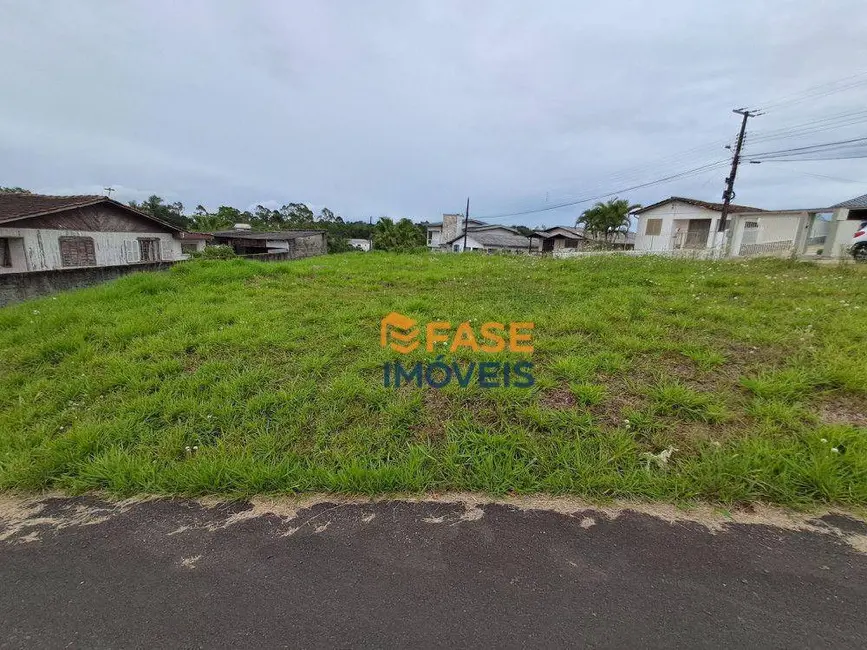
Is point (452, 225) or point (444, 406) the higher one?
point (452, 225)

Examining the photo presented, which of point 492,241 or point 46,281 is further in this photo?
point 492,241

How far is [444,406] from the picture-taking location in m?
3.04

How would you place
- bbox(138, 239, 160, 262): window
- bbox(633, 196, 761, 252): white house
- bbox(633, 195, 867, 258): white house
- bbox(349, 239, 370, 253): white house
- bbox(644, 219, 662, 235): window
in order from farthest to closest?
bbox(349, 239, 370, 253): white house
bbox(644, 219, 662, 235): window
bbox(633, 196, 761, 252): white house
bbox(633, 195, 867, 258): white house
bbox(138, 239, 160, 262): window

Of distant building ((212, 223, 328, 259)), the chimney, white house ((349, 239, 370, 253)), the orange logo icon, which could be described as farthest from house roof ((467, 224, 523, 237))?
the orange logo icon

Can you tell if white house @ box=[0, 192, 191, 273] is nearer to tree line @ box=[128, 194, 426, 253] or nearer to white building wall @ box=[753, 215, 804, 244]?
tree line @ box=[128, 194, 426, 253]

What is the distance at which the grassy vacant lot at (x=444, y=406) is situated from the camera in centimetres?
234

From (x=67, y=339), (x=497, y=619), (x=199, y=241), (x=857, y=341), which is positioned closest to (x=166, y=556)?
(x=497, y=619)

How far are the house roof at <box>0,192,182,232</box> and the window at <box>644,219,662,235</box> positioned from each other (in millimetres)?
29912

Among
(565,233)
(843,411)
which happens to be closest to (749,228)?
(565,233)

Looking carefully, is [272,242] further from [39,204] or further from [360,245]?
[360,245]

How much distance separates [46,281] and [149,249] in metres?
13.4

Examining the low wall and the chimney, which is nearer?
the low wall

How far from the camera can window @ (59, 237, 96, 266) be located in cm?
1459

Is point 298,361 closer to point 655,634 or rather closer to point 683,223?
point 655,634
